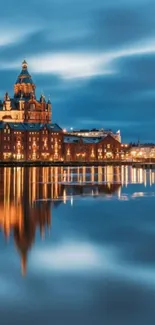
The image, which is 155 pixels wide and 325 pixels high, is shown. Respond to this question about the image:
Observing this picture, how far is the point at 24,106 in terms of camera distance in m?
139

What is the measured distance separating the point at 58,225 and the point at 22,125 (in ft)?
363

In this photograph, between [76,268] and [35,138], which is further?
[35,138]

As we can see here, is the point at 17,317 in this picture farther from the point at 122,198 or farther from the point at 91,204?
the point at 122,198

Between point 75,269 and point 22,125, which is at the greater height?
point 22,125

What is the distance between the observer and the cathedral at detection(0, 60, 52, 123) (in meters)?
A: 139

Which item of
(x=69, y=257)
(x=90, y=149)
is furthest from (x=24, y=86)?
(x=69, y=257)

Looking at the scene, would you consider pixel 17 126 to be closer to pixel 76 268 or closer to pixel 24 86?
pixel 24 86

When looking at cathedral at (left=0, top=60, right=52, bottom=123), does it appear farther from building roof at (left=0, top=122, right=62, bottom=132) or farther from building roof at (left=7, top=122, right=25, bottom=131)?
building roof at (left=7, top=122, right=25, bottom=131)

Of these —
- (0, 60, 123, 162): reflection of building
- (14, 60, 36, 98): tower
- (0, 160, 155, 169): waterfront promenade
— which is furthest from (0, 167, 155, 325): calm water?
(14, 60, 36, 98): tower

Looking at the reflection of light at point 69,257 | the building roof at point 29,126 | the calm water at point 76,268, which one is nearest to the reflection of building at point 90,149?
the building roof at point 29,126

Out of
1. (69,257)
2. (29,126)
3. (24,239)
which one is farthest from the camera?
(29,126)

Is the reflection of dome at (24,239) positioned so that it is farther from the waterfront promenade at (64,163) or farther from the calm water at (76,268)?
the waterfront promenade at (64,163)

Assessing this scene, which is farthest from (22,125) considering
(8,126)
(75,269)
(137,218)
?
(75,269)

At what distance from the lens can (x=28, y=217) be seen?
1972cm
